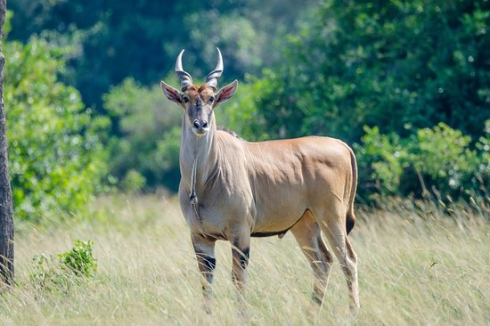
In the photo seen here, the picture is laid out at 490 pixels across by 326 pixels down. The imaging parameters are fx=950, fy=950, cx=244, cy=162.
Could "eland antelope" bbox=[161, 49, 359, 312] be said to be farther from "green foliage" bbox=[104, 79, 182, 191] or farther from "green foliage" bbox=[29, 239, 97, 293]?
"green foliage" bbox=[104, 79, 182, 191]

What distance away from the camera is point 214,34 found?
34.9 m

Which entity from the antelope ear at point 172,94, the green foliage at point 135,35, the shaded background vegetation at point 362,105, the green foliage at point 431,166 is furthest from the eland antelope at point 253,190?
the green foliage at point 135,35

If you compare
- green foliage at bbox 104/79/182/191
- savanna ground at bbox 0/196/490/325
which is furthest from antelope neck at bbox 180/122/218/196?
green foliage at bbox 104/79/182/191

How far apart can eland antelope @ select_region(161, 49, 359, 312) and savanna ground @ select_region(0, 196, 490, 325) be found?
0.24 m

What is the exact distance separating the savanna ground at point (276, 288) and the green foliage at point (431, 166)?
1688mm

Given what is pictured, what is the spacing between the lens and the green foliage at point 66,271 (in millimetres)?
8235

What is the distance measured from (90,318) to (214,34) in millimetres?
28170

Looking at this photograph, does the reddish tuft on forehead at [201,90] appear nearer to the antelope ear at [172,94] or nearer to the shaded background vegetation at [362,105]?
the antelope ear at [172,94]

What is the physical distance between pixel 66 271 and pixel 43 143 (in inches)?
282

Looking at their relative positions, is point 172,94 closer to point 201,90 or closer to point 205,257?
point 201,90

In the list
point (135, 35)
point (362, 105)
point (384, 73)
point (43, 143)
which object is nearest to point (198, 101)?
point (362, 105)

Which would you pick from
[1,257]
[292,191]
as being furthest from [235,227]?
[1,257]

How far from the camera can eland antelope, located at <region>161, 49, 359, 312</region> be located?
26.3ft

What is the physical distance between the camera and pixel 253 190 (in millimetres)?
8422
